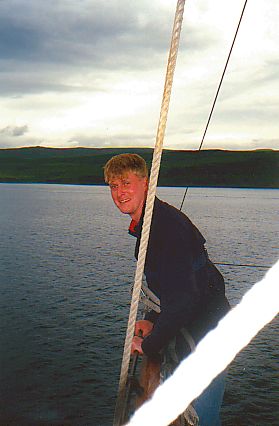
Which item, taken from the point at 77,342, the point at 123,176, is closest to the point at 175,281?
the point at 123,176

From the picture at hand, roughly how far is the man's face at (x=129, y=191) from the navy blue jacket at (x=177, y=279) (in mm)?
195

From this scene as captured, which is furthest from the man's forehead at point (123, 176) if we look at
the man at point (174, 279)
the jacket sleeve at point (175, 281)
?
the jacket sleeve at point (175, 281)

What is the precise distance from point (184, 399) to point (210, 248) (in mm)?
48580

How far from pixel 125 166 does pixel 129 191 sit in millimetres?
229

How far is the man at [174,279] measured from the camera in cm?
366

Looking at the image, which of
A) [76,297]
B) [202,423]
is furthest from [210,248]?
[202,423]

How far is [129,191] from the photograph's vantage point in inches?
153

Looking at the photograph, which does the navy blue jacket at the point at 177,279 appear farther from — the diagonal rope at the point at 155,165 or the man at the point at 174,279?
the diagonal rope at the point at 155,165

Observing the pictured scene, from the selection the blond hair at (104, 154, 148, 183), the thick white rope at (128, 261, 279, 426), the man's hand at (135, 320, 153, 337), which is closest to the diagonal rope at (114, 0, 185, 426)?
the thick white rope at (128, 261, 279, 426)

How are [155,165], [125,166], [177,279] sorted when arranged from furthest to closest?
[125,166] → [177,279] → [155,165]

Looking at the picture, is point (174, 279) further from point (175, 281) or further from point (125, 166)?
point (125, 166)

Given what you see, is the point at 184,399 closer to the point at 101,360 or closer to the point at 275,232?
the point at 101,360

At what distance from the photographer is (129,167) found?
382 centimetres

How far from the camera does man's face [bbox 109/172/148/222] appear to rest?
3865mm
